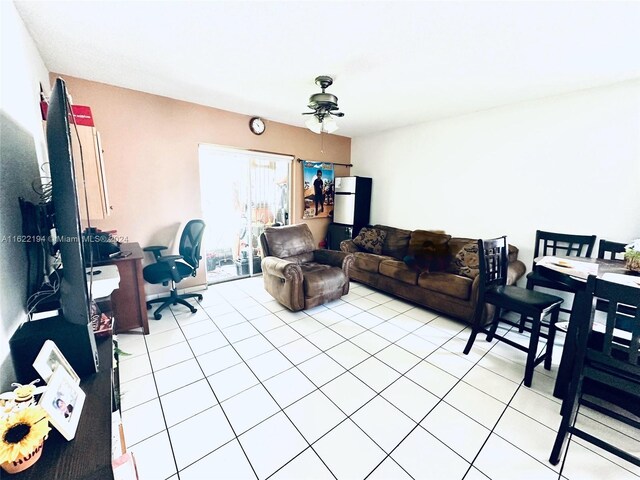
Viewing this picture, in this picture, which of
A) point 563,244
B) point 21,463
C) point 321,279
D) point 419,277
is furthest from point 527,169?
point 21,463

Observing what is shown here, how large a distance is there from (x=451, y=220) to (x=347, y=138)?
106 inches

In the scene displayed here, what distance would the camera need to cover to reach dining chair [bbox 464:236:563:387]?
1951mm

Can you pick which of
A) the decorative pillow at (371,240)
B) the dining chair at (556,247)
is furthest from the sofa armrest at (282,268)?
the dining chair at (556,247)

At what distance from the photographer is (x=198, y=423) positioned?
1.63 metres

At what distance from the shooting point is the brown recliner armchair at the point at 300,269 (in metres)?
3.01

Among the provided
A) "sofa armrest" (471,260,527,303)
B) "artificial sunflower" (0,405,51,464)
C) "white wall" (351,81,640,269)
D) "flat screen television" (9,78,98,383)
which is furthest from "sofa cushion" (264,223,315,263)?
"artificial sunflower" (0,405,51,464)

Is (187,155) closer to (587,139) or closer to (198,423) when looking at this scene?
(198,423)

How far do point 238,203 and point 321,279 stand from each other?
202 cm

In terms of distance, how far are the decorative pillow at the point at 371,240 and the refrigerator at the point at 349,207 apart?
1.67 ft

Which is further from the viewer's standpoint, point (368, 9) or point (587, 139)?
point (587, 139)

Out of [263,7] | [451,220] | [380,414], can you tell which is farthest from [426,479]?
[451,220]

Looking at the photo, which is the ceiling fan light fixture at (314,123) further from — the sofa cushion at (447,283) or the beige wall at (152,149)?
the sofa cushion at (447,283)

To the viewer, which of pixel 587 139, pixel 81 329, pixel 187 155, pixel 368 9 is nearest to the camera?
pixel 81 329

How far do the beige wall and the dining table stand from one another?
3902 mm
